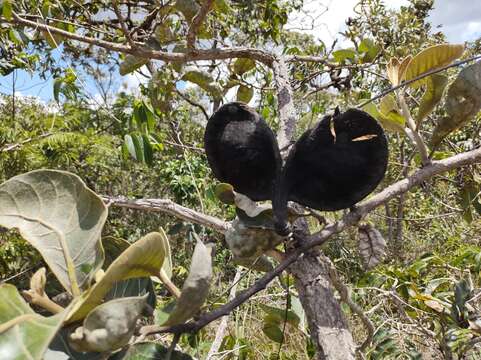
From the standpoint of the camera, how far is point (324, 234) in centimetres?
46

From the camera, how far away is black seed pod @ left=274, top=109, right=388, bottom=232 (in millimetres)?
441

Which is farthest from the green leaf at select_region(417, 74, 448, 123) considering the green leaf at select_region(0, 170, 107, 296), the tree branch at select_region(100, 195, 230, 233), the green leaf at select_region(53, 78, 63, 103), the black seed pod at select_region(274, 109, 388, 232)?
the green leaf at select_region(53, 78, 63, 103)

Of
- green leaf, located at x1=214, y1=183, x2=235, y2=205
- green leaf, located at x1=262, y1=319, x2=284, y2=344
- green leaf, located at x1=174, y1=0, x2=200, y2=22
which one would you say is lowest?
green leaf, located at x1=262, y1=319, x2=284, y2=344

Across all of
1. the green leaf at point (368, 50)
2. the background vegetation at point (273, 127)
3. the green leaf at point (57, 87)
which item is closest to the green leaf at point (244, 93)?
the background vegetation at point (273, 127)

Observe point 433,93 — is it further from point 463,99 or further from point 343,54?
point 343,54

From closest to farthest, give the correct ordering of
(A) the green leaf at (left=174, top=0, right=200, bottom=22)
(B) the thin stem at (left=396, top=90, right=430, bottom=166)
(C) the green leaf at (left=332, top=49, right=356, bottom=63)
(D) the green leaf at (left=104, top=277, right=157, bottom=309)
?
(D) the green leaf at (left=104, top=277, right=157, bottom=309)
(B) the thin stem at (left=396, top=90, right=430, bottom=166)
(A) the green leaf at (left=174, top=0, right=200, bottom=22)
(C) the green leaf at (left=332, top=49, right=356, bottom=63)

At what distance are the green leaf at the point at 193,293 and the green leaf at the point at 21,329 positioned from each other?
0.25 feet

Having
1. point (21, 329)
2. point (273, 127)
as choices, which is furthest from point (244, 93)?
point (273, 127)

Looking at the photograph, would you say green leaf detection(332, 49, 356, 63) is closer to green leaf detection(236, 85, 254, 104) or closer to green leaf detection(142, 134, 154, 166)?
green leaf detection(236, 85, 254, 104)

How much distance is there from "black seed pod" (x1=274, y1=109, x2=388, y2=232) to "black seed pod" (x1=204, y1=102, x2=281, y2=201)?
27mm

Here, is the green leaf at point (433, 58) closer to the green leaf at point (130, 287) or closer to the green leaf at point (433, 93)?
the green leaf at point (433, 93)

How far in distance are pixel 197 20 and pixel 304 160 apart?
444 mm

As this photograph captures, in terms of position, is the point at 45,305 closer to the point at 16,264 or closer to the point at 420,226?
the point at 16,264

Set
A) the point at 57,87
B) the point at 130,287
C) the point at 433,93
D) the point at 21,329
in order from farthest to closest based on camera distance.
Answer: the point at 57,87, the point at 433,93, the point at 130,287, the point at 21,329
